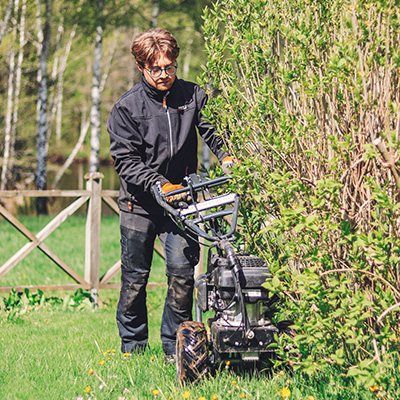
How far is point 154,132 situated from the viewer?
415 centimetres

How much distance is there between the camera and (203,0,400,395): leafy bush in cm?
283

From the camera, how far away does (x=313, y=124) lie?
318cm

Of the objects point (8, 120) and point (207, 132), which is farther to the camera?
point (8, 120)

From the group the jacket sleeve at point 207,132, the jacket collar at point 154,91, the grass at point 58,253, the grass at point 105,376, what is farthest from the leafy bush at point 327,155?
the grass at point 58,253

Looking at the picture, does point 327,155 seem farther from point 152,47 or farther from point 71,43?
point 71,43

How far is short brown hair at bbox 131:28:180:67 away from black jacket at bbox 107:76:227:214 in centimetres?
20

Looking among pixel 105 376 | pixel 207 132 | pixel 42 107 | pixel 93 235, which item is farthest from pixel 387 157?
pixel 42 107

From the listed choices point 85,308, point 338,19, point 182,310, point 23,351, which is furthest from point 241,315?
point 85,308

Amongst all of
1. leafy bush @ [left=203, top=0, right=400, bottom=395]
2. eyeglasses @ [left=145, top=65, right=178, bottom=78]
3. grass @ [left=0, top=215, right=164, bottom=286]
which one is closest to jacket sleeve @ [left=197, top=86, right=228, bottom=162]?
eyeglasses @ [left=145, top=65, right=178, bottom=78]

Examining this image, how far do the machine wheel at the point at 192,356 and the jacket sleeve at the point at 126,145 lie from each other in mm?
973

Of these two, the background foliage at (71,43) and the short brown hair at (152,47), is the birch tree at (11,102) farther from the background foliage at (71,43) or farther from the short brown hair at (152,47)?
the short brown hair at (152,47)

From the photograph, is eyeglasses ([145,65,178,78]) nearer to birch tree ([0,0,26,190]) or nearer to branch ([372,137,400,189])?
branch ([372,137,400,189])

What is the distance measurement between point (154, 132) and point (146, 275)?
1.02 metres

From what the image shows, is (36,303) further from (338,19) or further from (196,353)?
(338,19)
